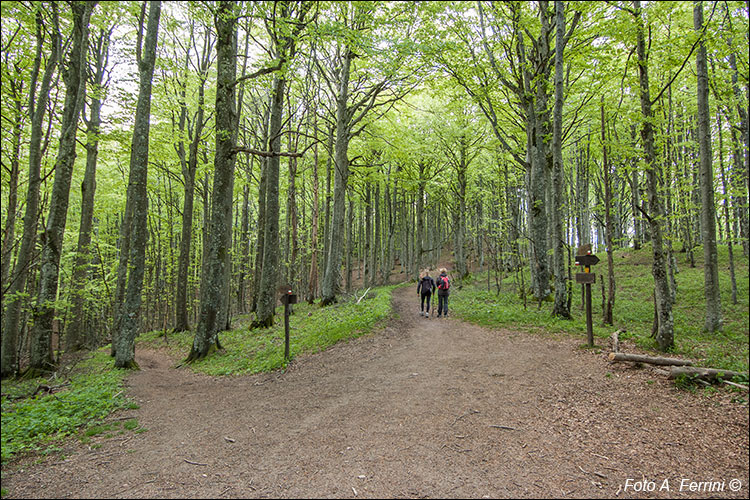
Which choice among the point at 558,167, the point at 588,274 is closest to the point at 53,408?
the point at 588,274

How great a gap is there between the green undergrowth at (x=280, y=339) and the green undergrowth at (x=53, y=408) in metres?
2.02

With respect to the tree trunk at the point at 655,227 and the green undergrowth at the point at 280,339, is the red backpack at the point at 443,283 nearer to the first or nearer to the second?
the green undergrowth at the point at 280,339

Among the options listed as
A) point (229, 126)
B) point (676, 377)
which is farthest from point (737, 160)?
point (229, 126)

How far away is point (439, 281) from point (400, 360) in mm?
5023

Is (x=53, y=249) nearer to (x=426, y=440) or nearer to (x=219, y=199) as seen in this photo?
(x=219, y=199)

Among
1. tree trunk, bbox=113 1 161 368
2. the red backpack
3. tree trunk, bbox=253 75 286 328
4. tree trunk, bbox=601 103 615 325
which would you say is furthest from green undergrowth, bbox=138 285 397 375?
tree trunk, bbox=601 103 615 325

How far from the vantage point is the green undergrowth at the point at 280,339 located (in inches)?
320

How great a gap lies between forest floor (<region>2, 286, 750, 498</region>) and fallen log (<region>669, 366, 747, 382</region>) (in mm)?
237

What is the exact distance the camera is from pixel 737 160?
12477mm

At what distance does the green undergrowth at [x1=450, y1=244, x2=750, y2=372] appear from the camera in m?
5.93

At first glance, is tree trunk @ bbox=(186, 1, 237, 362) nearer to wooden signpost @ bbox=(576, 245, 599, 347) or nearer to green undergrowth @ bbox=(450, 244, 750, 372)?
green undergrowth @ bbox=(450, 244, 750, 372)

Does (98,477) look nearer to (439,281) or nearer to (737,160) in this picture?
(439,281)

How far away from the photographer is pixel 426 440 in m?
4.00

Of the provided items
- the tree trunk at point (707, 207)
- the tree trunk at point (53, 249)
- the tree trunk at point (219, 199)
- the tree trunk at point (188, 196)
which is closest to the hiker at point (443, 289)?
the tree trunk at point (707, 207)
